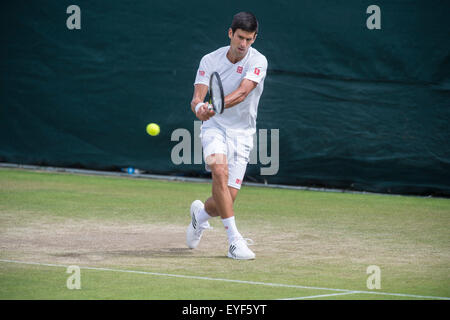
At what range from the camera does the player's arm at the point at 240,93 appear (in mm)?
5508

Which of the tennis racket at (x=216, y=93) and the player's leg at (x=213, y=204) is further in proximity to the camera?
the player's leg at (x=213, y=204)

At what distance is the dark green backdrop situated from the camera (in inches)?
367

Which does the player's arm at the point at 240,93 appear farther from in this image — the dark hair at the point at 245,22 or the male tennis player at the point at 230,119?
the dark hair at the point at 245,22

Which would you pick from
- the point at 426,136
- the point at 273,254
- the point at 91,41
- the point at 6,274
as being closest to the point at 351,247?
the point at 273,254

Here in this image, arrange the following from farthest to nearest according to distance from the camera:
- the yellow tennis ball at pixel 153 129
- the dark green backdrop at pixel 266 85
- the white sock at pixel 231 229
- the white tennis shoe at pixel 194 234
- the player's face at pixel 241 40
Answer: the yellow tennis ball at pixel 153 129
the dark green backdrop at pixel 266 85
the white tennis shoe at pixel 194 234
the player's face at pixel 241 40
the white sock at pixel 231 229

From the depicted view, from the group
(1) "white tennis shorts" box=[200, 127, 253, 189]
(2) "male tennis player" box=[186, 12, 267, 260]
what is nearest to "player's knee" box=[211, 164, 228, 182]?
(2) "male tennis player" box=[186, 12, 267, 260]

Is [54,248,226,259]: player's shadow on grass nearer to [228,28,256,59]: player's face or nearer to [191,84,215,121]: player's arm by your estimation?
[191,84,215,121]: player's arm

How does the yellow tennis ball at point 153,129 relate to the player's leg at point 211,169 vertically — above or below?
above

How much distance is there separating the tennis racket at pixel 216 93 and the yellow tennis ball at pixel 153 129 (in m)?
4.63

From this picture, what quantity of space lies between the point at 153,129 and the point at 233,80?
464 cm

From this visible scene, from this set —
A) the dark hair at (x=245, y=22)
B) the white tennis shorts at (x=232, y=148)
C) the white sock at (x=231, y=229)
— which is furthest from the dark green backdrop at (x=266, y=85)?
the white sock at (x=231, y=229)

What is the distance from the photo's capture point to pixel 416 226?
23.7ft

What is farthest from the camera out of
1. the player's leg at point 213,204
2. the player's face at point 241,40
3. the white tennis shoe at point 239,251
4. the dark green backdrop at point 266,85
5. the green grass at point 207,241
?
the dark green backdrop at point 266,85
